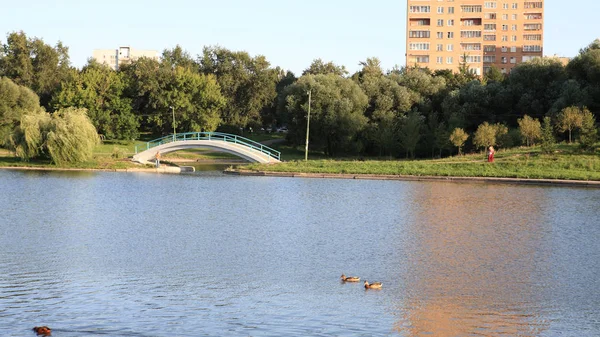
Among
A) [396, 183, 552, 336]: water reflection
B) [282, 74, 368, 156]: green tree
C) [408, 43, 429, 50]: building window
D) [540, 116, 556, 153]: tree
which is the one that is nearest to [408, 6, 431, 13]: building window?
[408, 43, 429, 50]: building window

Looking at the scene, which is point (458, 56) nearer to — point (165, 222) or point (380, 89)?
point (380, 89)

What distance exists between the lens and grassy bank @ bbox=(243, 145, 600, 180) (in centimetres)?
4941

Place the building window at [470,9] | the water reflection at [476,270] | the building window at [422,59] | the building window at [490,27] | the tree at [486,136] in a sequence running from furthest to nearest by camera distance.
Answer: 1. the building window at [490,27]
2. the building window at [470,9]
3. the building window at [422,59]
4. the tree at [486,136]
5. the water reflection at [476,270]

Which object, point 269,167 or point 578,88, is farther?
point 578,88

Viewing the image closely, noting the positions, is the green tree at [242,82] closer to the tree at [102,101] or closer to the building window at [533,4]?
the tree at [102,101]

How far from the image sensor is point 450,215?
3197 cm

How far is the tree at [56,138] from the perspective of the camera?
5441 centimetres

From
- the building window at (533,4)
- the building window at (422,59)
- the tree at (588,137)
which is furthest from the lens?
the building window at (533,4)

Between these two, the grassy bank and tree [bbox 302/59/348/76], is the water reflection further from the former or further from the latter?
tree [bbox 302/59/348/76]

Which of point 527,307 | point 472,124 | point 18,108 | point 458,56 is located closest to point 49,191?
point 527,307

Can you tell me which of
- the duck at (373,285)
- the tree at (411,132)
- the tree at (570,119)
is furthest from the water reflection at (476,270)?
the tree at (411,132)

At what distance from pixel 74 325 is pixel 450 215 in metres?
20.6

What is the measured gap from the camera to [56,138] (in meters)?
54.4

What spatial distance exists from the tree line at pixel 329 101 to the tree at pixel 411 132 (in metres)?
0.09
